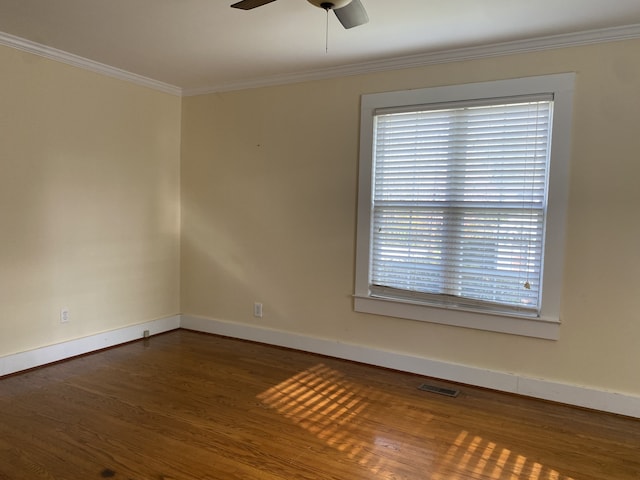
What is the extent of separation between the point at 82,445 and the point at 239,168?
8.55 feet

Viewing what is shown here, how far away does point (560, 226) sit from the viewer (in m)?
2.90

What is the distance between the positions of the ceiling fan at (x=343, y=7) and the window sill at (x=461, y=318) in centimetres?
206

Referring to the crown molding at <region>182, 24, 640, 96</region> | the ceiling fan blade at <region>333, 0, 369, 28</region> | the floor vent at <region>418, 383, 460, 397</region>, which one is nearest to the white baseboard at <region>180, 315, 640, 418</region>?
the floor vent at <region>418, 383, 460, 397</region>

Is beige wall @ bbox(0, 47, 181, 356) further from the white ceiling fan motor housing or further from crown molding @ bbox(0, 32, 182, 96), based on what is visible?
the white ceiling fan motor housing

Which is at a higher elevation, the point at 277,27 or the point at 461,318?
the point at 277,27

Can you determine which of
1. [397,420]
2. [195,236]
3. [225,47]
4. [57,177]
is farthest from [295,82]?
[397,420]

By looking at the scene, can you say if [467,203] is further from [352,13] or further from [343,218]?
[352,13]

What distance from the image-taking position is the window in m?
2.95

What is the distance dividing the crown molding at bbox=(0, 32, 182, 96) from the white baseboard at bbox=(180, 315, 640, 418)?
7.65 feet

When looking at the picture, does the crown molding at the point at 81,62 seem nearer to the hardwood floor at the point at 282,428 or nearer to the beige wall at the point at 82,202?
the beige wall at the point at 82,202

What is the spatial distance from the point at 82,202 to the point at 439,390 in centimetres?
319

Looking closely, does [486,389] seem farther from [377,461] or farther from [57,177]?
[57,177]

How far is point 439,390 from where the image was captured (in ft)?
10.3

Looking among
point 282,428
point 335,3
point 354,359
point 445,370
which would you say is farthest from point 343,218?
point 335,3
